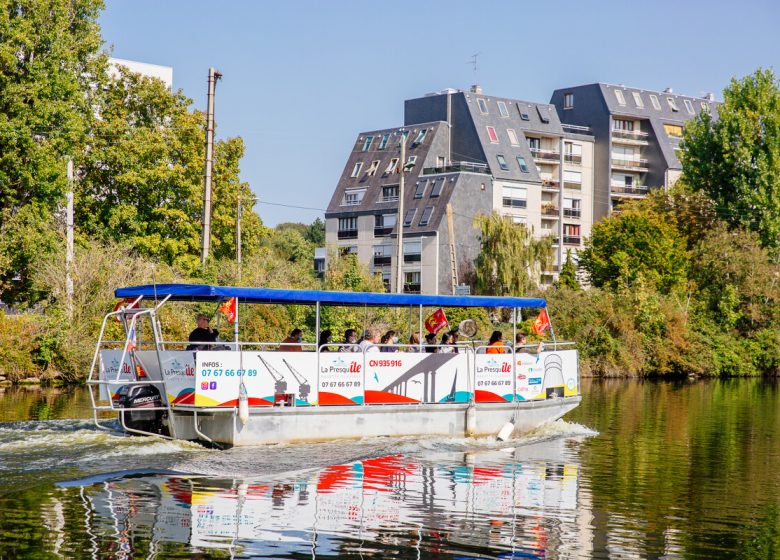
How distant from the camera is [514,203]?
95.9 meters

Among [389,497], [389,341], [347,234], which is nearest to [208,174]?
[389,341]

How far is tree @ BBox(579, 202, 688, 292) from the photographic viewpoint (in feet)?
237

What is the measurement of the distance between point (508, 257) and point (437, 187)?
573 inches

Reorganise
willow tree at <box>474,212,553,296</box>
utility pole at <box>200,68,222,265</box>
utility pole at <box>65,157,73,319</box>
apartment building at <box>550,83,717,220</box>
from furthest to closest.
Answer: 1. apartment building at <box>550,83,717,220</box>
2. willow tree at <box>474,212,553,296</box>
3. utility pole at <box>65,157,73,319</box>
4. utility pole at <box>200,68,222,265</box>

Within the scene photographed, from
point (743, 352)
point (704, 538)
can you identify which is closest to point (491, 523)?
point (704, 538)

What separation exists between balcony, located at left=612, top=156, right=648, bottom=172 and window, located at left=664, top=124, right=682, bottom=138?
4.74 meters

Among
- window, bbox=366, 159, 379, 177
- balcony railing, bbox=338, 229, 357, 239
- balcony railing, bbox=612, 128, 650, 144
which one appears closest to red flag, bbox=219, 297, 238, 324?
balcony railing, bbox=338, 229, 357, 239

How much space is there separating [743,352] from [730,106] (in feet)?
65.9

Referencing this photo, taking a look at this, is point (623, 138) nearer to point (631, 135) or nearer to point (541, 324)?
point (631, 135)

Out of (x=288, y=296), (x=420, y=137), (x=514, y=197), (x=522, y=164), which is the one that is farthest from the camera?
(x=522, y=164)

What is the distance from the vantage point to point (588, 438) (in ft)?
90.6

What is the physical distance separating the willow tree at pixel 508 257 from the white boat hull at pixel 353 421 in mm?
50293

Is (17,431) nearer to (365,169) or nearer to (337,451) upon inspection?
(337,451)

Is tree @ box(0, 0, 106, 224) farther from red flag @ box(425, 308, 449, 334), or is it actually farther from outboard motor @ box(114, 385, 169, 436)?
outboard motor @ box(114, 385, 169, 436)
